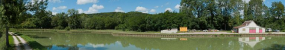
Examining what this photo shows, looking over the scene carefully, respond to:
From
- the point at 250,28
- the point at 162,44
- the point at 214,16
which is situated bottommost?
the point at 162,44

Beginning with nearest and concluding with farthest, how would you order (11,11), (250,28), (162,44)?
(11,11) < (162,44) < (250,28)

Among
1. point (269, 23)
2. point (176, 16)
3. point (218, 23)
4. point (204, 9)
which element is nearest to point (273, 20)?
point (269, 23)

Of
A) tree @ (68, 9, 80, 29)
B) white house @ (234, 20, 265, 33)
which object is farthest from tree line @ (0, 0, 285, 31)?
tree @ (68, 9, 80, 29)

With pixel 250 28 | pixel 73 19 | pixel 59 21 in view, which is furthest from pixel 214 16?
pixel 59 21

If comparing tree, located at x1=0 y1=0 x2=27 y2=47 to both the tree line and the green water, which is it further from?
the tree line

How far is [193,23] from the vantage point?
47844 mm

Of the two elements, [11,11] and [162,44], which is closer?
[11,11]

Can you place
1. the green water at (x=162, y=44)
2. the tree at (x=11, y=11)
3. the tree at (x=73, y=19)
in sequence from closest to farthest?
the tree at (x=11, y=11), the green water at (x=162, y=44), the tree at (x=73, y=19)

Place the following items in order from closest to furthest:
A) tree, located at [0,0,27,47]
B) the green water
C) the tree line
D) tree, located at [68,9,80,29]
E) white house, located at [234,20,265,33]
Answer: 1. tree, located at [0,0,27,47]
2. the green water
3. white house, located at [234,20,265,33]
4. the tree line
5. tree, located at [68,9,80,29]

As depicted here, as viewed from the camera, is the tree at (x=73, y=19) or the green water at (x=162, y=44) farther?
the tree at (x=73, y=19)

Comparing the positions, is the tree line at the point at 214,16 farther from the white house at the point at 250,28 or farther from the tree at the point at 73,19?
the tree at the point at 73,19

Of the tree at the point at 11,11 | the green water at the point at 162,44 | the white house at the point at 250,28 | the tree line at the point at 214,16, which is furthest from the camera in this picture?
the tree line at the point at 214,16

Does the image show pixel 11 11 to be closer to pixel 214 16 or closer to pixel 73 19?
pixel 214 16

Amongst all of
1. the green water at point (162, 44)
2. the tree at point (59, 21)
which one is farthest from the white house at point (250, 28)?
the tree at point (59, 21)
